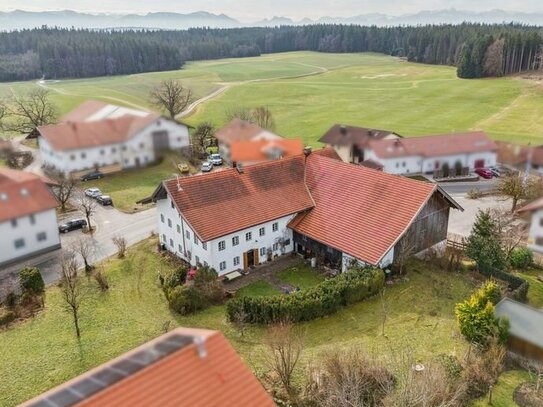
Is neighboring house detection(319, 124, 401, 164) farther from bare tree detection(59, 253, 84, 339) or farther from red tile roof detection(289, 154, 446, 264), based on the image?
bare tree detection(59, 253, 84, 339)

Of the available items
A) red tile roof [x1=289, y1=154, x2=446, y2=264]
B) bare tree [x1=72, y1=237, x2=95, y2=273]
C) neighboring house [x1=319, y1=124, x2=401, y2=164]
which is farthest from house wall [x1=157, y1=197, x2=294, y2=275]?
neighboring house [x1=319, y1=124, x2=401, y2=164]

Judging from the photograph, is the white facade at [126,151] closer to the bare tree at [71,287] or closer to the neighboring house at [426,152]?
the bare tree at [71,287]

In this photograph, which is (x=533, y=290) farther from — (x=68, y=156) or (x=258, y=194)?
(x=68, y=156)

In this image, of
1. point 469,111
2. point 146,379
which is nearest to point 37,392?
point 146,379

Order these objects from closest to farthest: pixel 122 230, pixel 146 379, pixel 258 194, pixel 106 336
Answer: pixel 146 379, pixel 106 336, pixel 258 194, pixel 122 230

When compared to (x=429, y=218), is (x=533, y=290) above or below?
below

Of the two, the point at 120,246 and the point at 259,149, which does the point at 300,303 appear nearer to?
the point at 259,149

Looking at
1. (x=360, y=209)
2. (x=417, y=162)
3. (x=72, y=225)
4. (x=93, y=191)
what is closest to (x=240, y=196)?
(x=360, y=209)
